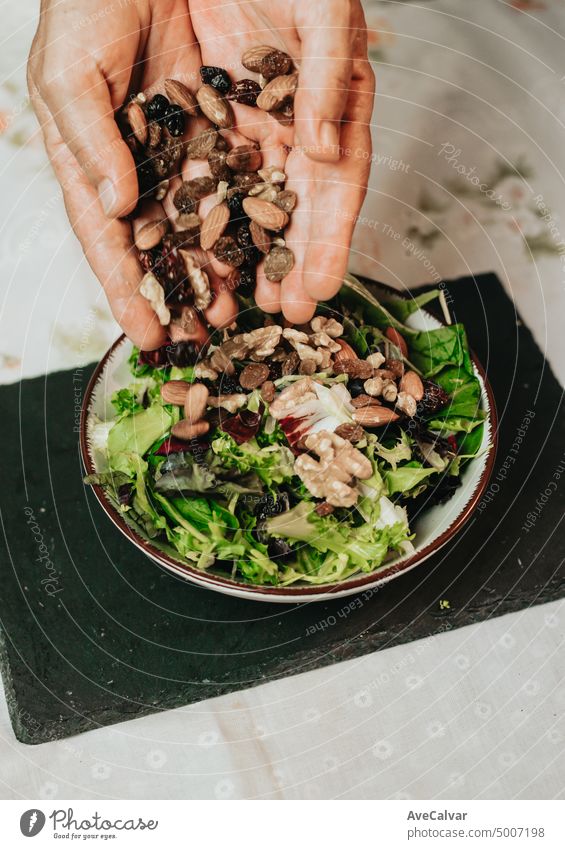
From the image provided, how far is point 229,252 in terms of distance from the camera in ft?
3.07

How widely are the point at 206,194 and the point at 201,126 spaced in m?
0.09

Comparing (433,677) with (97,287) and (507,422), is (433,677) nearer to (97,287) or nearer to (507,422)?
(507,422)

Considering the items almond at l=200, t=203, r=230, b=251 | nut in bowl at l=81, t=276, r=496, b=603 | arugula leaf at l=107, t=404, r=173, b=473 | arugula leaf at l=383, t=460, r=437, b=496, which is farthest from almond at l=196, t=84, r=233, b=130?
arugula leaf at l=383, t=460, r=437, b=496

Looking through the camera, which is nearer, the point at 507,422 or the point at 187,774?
the point at 187,774

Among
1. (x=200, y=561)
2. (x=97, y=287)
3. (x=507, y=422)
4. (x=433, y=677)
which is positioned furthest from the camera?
(x=97, y=287)

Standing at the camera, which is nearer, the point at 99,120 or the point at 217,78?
the point at 99,120

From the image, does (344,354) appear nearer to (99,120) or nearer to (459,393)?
(459,393)

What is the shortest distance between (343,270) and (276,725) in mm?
487

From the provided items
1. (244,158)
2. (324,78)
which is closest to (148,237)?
(244,158)

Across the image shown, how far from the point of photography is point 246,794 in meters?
0.89

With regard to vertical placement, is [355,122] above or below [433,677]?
above

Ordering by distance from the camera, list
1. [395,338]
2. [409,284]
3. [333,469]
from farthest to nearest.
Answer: [409,284], [395,338], [333,469]
